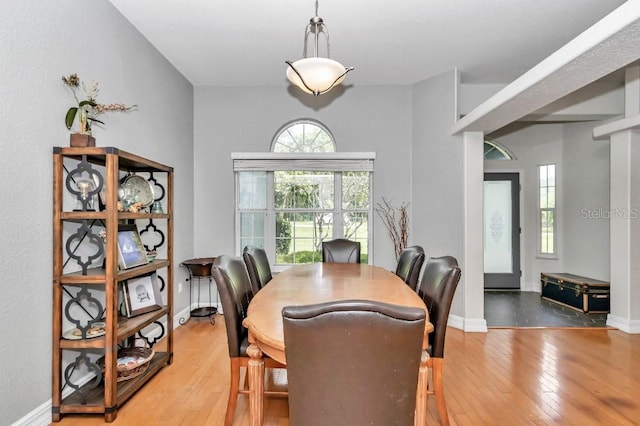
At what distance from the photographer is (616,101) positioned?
425 centimetres

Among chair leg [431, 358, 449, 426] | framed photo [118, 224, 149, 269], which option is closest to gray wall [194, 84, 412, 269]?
framed photo [118, 224, 149, 269]

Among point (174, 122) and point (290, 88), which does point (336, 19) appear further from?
point (174, 122)

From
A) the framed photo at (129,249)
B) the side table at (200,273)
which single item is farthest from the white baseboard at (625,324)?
the framed photo at (129,249)

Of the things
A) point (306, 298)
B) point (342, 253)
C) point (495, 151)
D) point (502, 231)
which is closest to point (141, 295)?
point (306, 298)

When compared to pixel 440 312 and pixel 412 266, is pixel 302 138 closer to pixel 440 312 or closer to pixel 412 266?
pixel 412 266

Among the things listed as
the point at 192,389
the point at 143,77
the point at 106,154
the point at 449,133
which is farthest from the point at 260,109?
the point at 192,389

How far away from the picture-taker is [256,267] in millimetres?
2801

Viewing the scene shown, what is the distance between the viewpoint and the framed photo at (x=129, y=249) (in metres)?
2.46

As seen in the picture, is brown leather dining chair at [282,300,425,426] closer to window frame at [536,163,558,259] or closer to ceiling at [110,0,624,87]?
ceiling at [110,0,624,87]

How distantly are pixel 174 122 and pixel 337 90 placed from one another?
2107mm

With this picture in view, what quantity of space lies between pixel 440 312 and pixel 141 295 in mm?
2271

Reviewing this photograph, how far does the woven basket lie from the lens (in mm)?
2436

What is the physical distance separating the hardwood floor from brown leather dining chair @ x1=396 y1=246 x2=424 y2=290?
80 centimetres

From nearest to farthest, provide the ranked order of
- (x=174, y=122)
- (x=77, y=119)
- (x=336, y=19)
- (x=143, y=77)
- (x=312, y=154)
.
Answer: (x=77, y=119)
(x=336, y=19)
(x=143, y=77)
(x=174, y=122)
(x=312, y=154)
